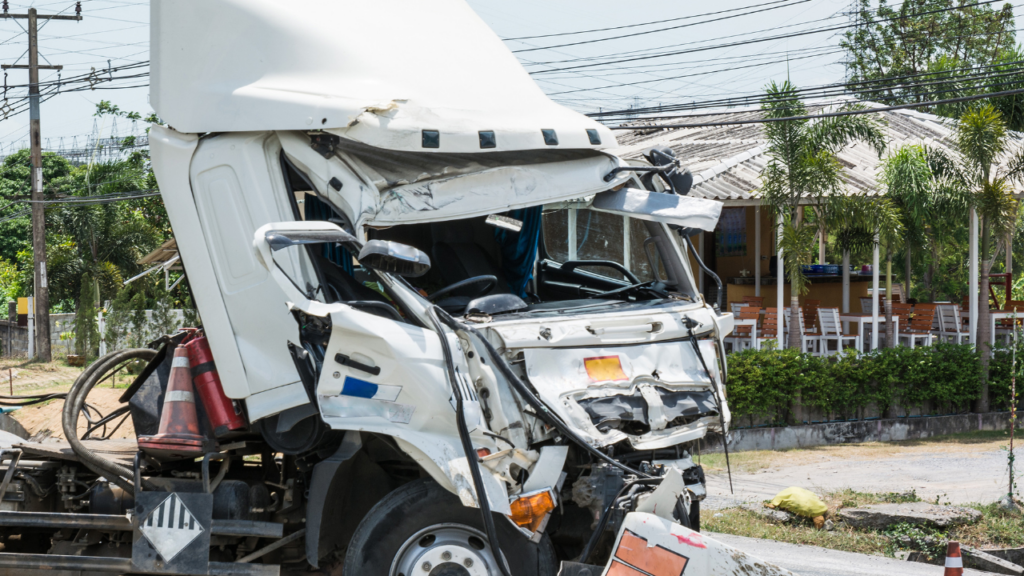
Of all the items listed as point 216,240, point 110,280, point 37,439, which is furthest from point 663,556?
point 110,280

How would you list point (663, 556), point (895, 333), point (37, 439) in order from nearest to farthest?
point (663, 556) → point (37, 439) → point (895, 333)

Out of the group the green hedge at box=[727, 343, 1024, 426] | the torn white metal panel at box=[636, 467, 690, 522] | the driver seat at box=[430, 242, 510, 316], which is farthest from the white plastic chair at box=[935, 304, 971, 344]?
the torn white metal panel at box=[636, 467, 690, 522]

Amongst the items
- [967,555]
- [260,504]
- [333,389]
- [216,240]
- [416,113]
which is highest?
[416,113]

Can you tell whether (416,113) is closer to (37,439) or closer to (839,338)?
(37,439)

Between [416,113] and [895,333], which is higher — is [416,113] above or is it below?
above

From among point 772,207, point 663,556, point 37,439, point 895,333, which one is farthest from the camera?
point 895,333

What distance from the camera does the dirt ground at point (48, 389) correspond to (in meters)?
11.6

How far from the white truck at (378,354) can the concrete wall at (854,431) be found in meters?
7.14

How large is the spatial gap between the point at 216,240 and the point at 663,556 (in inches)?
114

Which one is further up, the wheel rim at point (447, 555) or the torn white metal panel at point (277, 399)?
the torn white metal panel at point (277, 399)

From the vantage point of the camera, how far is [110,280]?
79.5 feet

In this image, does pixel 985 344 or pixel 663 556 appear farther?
pixel 985 344

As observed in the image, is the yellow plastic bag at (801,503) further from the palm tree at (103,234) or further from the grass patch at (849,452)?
the palm tree at (103,234)

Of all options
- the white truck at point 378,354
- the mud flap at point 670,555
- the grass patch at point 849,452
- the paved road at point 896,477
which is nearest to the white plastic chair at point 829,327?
the grass patch at point 849,452
